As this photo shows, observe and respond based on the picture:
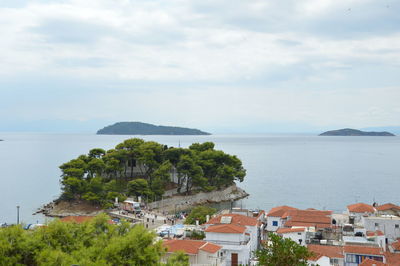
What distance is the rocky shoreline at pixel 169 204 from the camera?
1818 inches

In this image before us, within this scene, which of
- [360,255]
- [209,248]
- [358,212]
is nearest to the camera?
[209,248]

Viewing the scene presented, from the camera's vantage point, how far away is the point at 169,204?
2041 inches

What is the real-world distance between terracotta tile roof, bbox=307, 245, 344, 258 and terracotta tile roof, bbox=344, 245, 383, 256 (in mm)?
509

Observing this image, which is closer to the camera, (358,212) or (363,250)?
(363,250)

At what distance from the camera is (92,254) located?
14.7 meters

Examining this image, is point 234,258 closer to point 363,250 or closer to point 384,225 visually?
point 363,250

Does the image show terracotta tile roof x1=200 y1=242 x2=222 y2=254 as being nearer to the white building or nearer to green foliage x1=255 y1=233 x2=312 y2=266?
green foliage x1=255 y1=233 x2=312 y2=266

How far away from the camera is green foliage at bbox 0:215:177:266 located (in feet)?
47.2

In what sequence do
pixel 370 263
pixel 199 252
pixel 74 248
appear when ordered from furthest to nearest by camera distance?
pixel 199 252 → pixel 370 263 → pixel 74 248

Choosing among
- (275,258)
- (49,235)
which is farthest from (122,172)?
(275,258)

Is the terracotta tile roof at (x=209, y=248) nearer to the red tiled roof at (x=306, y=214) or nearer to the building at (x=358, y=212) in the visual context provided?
the red tiled roof at (x=306, y=214)

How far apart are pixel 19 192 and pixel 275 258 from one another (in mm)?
61842

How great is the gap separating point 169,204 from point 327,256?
32324 mm

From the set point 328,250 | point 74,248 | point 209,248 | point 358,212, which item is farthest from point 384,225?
point 74,248
